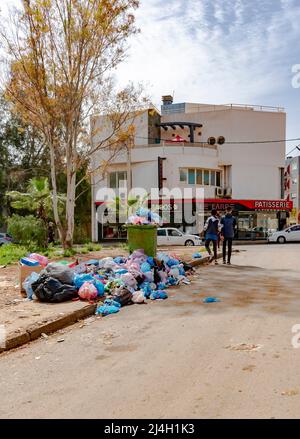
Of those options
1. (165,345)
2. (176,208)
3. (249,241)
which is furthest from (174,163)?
(165,345)

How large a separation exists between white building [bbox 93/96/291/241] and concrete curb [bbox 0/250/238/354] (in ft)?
97.5

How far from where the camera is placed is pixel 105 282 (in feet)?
29.1

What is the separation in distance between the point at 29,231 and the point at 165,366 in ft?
65.4

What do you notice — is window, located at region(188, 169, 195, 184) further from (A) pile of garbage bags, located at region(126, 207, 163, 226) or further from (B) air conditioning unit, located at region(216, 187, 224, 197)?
(A) pile of garbage bags, located at region(126, 207, 163, 226)

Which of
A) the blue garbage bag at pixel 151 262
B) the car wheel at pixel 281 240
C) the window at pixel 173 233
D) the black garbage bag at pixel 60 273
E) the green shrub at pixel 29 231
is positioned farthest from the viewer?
the car wheel at pixel 281 240

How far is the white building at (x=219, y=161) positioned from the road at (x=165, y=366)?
30.2 meters

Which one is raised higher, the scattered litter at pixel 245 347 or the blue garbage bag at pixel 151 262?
the blue garbage bag at pixel 151 262

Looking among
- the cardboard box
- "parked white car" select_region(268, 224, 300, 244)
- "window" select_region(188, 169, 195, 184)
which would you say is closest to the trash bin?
the cardboard box

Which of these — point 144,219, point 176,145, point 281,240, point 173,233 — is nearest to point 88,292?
point 144,219

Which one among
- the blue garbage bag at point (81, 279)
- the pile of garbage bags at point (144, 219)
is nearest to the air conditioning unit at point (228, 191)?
the pile of garbage bags at point (144, 219)

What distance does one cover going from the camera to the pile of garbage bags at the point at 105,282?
7.96m

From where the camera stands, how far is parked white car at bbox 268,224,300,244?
112 ft

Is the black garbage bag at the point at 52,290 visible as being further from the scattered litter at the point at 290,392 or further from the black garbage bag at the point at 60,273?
the scattered litter at the point at 290,392

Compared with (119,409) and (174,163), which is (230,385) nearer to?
(119,409)
